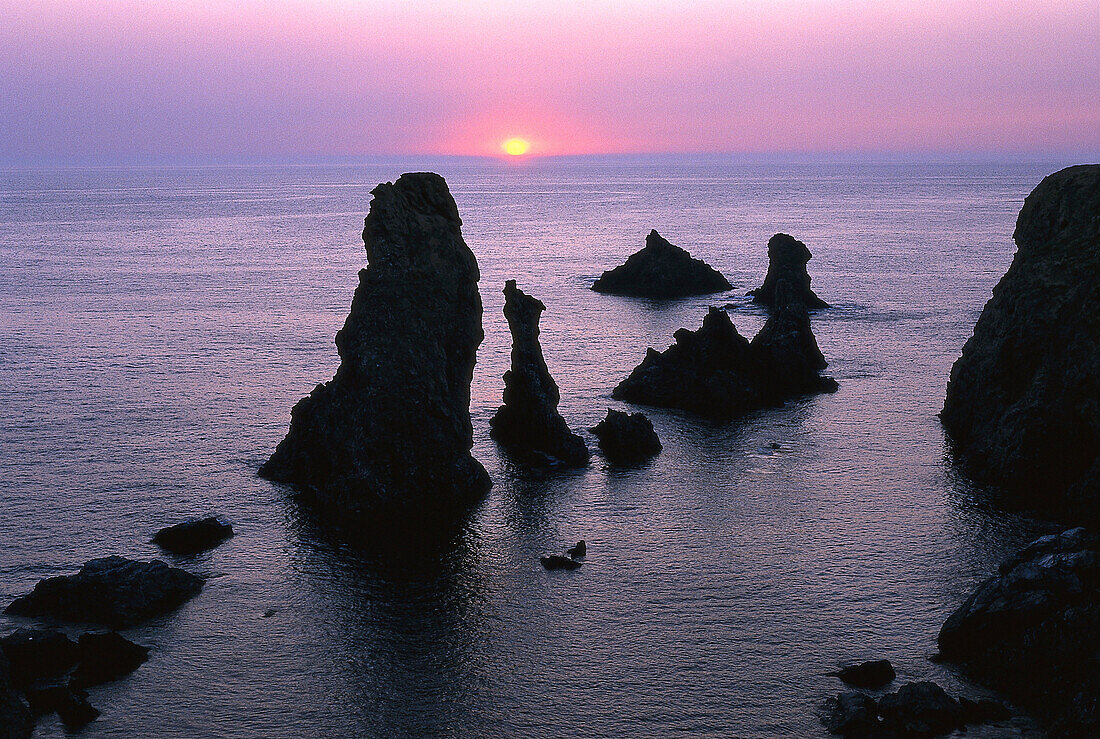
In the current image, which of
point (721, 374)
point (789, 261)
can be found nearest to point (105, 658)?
point (721, 374)

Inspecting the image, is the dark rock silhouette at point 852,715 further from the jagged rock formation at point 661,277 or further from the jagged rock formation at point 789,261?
the jagged rock formation at point 661,277

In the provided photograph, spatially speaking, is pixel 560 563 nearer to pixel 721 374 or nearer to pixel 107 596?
pixel 107 596

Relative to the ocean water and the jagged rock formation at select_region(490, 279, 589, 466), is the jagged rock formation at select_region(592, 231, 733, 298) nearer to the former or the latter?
the ocean water

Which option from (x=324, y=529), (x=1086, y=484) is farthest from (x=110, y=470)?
(x=1086, y=484)

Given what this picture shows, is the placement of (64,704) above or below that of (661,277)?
below

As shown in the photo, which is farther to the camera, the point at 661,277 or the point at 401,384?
the point at 661,277

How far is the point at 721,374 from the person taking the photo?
261 ft

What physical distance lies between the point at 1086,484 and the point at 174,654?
4644 centimetres

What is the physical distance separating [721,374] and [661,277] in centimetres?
6465

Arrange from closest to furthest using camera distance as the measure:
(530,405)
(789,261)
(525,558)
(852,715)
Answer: (852,715) < (525,558) < (530,405) < (789,261)

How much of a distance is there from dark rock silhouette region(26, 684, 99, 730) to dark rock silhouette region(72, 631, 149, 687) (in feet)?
4.34

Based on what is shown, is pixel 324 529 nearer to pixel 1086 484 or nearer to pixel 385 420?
pixel 385 420

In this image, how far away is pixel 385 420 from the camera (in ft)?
182

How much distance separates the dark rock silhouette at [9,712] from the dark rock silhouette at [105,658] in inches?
241
